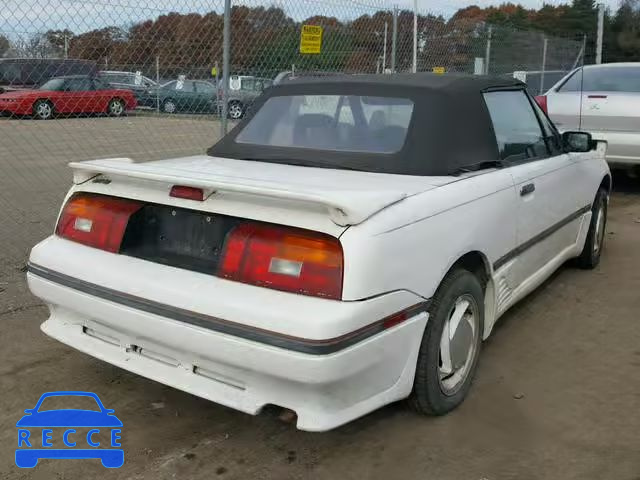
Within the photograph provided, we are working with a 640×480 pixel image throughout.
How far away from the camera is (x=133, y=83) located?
6.96 m

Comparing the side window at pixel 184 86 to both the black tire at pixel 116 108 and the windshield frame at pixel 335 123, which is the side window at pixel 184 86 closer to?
the black tire at pixel 116 108


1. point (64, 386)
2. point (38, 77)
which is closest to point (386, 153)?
point (64, 386)

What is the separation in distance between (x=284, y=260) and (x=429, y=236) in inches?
24.4

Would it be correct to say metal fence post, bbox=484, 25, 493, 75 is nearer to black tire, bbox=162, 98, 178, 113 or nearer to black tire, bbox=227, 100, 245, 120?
black tire, bbox=227, 100, 245, 120

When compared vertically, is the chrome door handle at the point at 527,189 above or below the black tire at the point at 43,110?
below

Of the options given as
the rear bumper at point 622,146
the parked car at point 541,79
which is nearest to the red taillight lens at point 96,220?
the rear bumper at point 622,146

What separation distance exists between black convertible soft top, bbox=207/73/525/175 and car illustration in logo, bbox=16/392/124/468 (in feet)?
4.96

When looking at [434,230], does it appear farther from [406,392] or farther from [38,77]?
[38,77]

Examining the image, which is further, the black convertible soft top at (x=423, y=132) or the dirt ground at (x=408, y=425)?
the black convertible soft top at (x=423, y=132)

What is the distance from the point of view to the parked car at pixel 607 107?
770 cm

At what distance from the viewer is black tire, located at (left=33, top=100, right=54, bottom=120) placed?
7289mm

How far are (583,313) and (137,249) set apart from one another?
2984 millimetres

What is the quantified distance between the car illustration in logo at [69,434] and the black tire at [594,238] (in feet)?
12.3

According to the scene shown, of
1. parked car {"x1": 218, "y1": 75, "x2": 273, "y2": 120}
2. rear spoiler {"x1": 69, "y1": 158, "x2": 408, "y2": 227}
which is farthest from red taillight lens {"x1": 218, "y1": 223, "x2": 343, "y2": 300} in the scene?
parked car {"x1": 218, "y1": 75, "x2": 273, "y2": 120}
